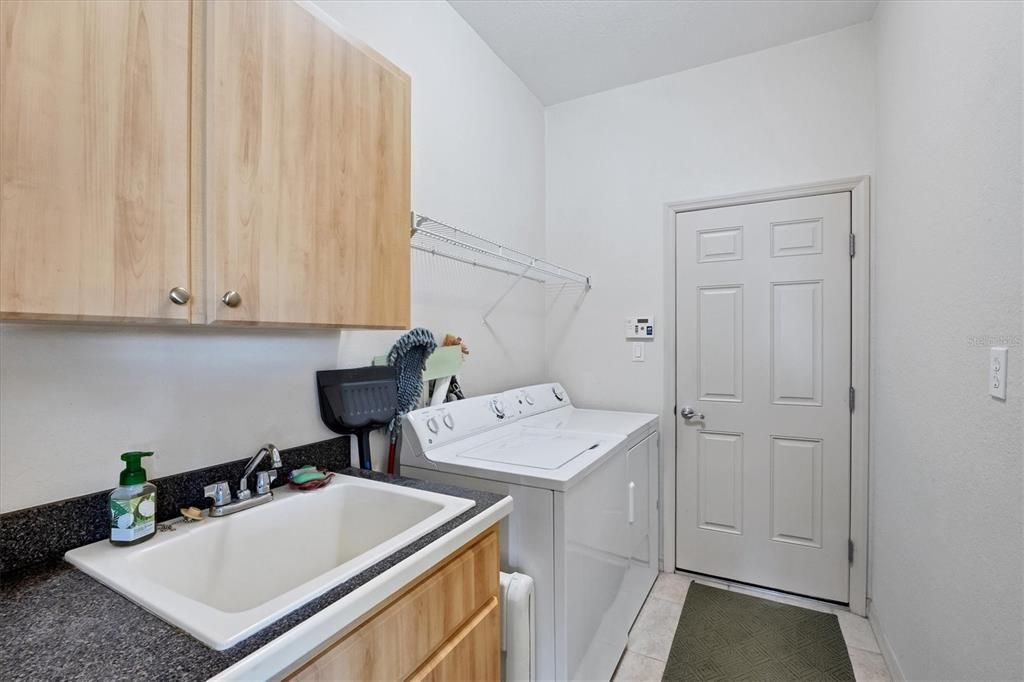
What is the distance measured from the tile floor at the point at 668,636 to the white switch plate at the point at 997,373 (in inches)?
55.8

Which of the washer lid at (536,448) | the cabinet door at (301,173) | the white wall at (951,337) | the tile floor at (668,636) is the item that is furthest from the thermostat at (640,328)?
the cabinet door at (301,173)

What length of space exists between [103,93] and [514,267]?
1972 millimetres

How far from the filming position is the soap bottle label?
91 centimetres

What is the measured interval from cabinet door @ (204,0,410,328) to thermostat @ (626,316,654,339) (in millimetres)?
1689

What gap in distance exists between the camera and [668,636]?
6.75 feet

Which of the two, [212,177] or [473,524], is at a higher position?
[212,177]

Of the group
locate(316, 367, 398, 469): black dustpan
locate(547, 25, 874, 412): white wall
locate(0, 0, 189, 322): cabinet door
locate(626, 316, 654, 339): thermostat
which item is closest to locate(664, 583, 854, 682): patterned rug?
locate(547, 25, 874, 412): white wall

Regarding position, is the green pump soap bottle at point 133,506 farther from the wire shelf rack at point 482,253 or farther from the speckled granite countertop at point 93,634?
the wire shelf rack at point 482,253

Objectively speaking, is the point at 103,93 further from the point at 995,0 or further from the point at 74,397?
the point at 995,0

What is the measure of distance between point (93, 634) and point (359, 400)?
0.89 m

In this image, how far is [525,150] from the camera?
9.12 ft

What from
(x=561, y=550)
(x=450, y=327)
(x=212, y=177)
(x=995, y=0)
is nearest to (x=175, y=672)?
(x=212, y=177)

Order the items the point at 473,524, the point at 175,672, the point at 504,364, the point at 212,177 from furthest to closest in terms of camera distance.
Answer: the point at 504,364, the point at 473,524, the point at 212,177, the point at 175,672

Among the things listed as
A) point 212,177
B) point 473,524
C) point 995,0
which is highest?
point 995,0
